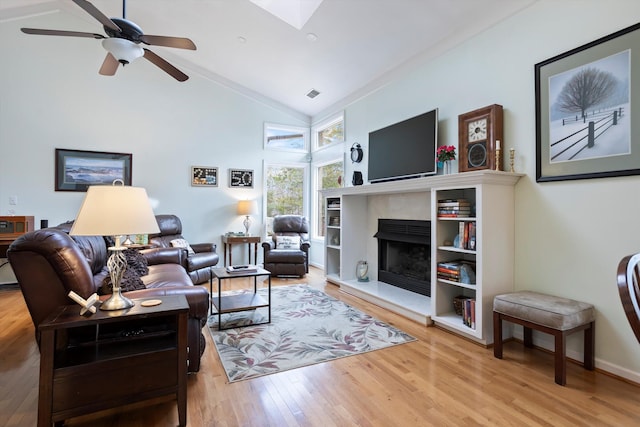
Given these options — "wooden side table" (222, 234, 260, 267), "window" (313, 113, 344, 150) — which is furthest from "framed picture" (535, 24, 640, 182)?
"wooden side table" (222, 234, 260, 267)

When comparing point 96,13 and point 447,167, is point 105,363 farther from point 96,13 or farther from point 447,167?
point 447,167

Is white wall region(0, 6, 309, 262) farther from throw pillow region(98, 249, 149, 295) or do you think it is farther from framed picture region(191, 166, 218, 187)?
throw pillow region(98, 249, 149, 295)

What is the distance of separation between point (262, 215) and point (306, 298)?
8.68 ft

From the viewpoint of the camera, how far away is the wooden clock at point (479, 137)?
3.00 meters

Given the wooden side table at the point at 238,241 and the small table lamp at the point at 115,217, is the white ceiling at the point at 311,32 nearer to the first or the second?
the wooden side table at the point at 238,241

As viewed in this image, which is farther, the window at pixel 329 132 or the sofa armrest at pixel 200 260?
the window at pixel 329 132

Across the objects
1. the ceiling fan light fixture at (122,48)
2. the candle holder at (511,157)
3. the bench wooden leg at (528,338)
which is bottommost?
the bench wooden leg at (528,338)

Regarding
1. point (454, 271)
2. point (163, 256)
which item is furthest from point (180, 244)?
point (454, 271)

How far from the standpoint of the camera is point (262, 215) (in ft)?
21.0

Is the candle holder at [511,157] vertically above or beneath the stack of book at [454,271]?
above

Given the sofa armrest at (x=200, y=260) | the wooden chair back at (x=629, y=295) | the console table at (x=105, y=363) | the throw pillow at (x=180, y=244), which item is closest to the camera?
the wooden chair back at (x=629, y=295)

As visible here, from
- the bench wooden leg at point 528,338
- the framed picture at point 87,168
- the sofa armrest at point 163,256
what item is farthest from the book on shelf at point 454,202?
the framed picture at point 87,168

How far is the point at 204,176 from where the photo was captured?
5898mm

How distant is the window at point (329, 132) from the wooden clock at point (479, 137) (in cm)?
271
